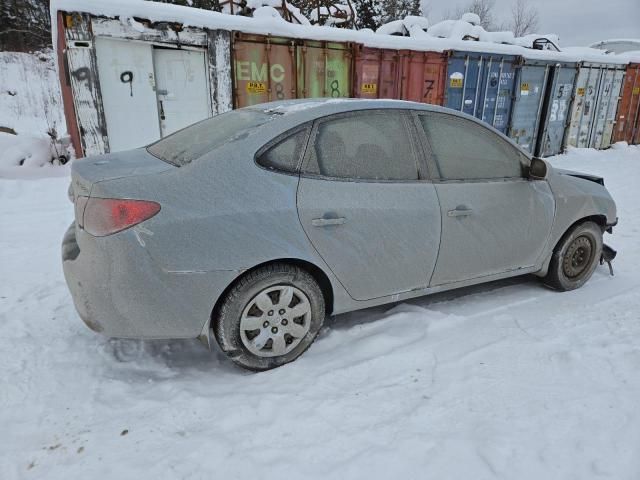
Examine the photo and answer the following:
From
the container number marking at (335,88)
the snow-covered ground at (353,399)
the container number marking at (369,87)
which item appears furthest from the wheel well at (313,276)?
the container number marking at (369,87)

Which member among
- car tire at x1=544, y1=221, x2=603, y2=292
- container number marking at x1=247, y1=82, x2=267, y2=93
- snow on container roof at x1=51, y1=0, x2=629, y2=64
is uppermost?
snow on container roof at x1=51, y1=0, x2=629, y2=64

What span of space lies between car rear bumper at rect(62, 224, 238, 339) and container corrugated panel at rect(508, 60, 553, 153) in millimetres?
10445

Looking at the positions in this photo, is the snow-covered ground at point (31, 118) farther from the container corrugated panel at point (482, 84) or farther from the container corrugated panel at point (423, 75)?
the container corrugated panel at point (482, 84)

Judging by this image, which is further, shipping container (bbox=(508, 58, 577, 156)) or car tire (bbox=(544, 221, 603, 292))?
shipping container (bbox=(508, 58, 577, 156))

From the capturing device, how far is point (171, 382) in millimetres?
2400

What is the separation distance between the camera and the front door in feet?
22.9

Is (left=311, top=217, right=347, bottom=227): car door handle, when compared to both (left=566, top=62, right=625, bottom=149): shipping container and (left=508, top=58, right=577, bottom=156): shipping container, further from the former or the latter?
(left=566, top=62, right=625, bottom=149): shipping container

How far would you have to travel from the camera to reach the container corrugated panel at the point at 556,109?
1104cm

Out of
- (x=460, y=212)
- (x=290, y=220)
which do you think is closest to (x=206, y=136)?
(x=290, y=220)

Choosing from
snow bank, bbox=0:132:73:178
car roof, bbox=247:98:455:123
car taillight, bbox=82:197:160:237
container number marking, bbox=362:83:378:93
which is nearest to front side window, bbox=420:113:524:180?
car roof, bbox=247:98:455:123

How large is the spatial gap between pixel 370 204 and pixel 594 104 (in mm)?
12599

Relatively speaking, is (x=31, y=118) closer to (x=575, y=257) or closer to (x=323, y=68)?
(x=323, y=68)

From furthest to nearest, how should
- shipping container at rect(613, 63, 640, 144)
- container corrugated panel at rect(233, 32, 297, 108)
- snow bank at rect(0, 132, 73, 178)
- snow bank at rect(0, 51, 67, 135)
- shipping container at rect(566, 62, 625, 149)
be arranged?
shipping container at rect(613, 63, 640, 144)
snow bank at rect(0, 51, 67, 135)
shipping container at rect(566, 62, 625, 149)
container corrugated panel at rect(233, 32, 297, 108)
snow bank at rect(0, 132, 73, 178)

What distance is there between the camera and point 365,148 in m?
2.66
